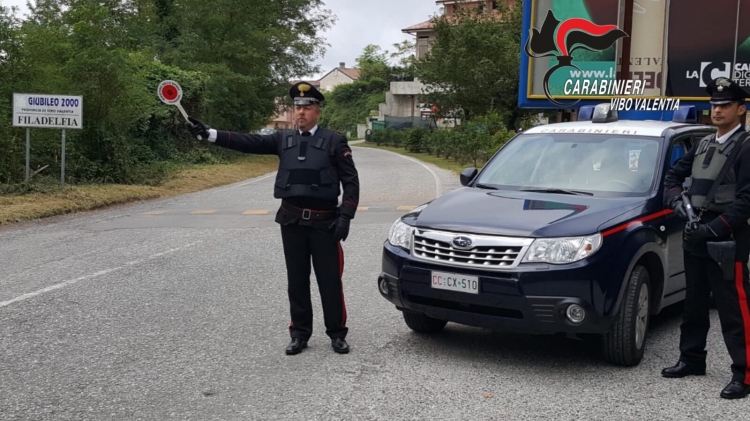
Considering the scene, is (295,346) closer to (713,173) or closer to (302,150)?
(302,150)

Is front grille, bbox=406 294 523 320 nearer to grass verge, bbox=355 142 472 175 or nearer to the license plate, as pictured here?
the license plate

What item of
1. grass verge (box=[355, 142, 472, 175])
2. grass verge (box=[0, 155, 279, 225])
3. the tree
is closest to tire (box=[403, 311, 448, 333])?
grass verge (box=[0, 155, 279, 225])

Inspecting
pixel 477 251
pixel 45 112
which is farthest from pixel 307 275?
pixel 45 112

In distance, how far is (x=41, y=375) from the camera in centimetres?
503

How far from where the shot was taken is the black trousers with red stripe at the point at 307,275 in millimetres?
5645

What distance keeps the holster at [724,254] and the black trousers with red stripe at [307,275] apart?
2.47m

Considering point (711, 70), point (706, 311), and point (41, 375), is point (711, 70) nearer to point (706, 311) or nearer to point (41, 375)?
point (706, 311)

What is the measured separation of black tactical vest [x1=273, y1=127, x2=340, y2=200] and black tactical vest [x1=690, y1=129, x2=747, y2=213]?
239 cm

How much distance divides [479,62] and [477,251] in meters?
34.1

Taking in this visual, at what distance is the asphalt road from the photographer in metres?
4.53

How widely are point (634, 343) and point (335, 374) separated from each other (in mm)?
1990

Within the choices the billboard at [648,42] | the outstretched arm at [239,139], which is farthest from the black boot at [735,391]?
the billboard at [648,42]

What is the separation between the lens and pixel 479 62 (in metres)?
38.1

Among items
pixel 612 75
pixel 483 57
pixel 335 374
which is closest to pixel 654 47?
pixel 612 75
